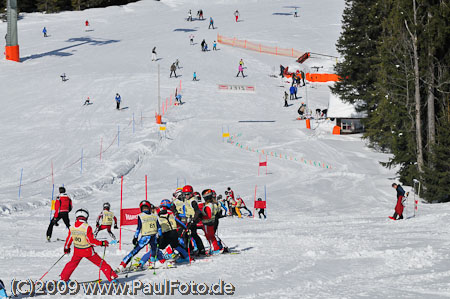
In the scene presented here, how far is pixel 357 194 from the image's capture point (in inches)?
994

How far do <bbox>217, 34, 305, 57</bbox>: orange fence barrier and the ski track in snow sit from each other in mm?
1684

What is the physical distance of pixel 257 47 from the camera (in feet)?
215

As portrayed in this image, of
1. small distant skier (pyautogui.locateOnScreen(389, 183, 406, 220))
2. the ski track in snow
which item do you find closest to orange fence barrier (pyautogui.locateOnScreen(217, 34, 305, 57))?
the ski track in snow

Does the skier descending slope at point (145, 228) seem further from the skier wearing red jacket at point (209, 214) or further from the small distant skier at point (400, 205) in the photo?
the small distant skier at point (400, 205)

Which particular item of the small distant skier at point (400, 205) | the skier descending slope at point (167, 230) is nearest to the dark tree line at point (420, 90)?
the small distant skier at point (400, 205)

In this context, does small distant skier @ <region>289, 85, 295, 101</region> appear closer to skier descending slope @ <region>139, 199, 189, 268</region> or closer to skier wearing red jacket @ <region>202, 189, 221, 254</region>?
skier wearing red jacket @ <region>202, 189, 221, 254</region>

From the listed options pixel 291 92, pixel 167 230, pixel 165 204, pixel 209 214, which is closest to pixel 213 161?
pixel 291 92

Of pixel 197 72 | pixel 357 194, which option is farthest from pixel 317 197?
pixel 197 72

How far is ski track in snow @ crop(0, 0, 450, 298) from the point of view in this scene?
418 inches

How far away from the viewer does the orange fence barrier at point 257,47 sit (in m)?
63.9

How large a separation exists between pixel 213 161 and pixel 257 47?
120 feet

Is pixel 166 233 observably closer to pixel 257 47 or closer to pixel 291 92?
pixel 291 92

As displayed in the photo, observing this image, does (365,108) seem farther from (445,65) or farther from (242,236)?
(242,236)

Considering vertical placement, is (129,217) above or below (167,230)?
below
